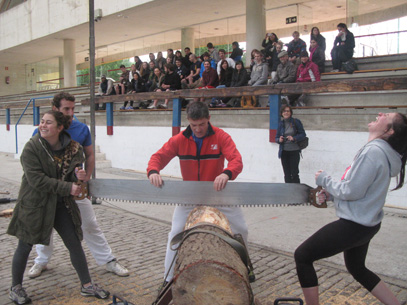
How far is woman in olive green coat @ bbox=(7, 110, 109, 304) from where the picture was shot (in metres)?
3.53

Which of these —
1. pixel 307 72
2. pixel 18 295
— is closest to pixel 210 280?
pixel 18 295

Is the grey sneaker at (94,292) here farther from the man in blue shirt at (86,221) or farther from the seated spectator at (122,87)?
the seated spectator at (122,87)

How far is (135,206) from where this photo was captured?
7.79 m

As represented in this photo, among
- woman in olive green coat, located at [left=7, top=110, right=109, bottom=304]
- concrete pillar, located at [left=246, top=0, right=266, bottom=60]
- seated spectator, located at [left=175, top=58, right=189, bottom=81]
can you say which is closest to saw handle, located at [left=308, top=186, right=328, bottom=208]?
woman in olive green coat, located at [left=7, top=110, right=109, bottom=304]

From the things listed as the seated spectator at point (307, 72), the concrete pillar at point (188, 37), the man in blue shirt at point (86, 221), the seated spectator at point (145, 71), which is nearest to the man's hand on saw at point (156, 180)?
the man in blue shirt at point (86, 221)

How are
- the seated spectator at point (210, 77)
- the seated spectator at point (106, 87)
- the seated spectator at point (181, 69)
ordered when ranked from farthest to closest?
the seated spectator at point (106, 87), the seated spectator at point (181, 69), the seated spectator at point (210, 77)

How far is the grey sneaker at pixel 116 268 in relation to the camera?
4.32 m

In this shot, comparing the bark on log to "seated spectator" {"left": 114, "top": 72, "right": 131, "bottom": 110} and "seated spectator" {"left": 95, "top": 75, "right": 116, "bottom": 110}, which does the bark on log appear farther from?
"seated spectator" {"left": 95, "top": 75, "right": 116, "bottom": 110}

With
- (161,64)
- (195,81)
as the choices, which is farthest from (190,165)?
(161,64)

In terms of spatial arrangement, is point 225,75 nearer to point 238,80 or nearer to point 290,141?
point 238,80

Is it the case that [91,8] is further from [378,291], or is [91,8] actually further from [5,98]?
[5,98]

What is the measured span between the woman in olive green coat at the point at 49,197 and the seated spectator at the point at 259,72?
287 inches

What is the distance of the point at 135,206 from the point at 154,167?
421 centimetres

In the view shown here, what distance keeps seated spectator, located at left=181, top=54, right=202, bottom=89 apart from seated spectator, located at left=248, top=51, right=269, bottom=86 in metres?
2.08
